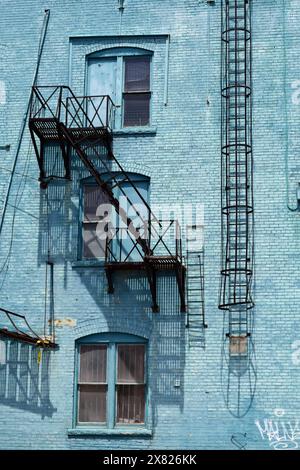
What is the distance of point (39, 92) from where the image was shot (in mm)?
18500

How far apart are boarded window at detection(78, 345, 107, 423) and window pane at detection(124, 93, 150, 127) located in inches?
199

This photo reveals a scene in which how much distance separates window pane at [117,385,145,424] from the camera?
17578 millimetres

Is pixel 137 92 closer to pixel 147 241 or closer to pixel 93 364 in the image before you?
pixel 147 241

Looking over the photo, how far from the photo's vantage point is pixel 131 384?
17703 millimetres

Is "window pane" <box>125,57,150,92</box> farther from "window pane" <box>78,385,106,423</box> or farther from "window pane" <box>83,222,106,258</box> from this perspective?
"window pane" <box>78,385,106,423</box>

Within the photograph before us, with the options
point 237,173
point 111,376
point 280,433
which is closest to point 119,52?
point 237,173

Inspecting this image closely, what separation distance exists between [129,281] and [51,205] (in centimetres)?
249

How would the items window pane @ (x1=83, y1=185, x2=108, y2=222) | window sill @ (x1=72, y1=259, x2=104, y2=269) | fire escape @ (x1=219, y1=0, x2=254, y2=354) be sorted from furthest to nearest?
window pane @ (x1=83, y1=185, x2=108, y2=222), window sill @ (x1=72, y1=259, x2=104, y2=269), fire escape @ (x1=219, y1=0, x2=254, y2=354)

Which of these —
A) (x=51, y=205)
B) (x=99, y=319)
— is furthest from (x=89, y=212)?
(x=99, y=319)

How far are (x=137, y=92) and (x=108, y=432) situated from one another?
294 inches

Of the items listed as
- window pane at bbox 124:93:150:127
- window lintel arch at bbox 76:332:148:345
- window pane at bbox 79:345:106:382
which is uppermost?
window pane at bbox 124:93:150:127

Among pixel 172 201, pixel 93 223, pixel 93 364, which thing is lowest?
pixel 93 364

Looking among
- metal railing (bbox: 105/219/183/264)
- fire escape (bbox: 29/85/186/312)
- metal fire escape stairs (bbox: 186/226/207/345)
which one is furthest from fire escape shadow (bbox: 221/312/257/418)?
metal railing (bbox: 105/219/183/264)
